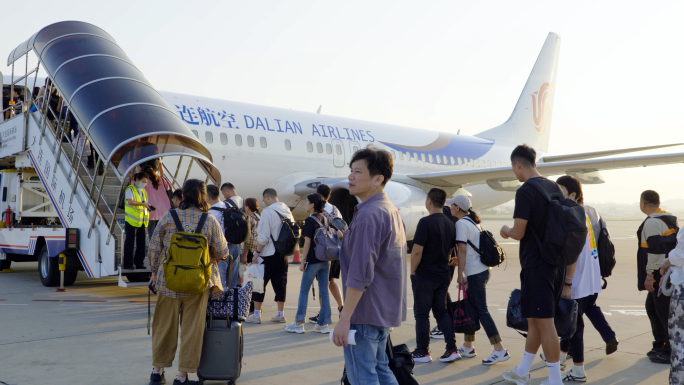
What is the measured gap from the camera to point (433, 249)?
4.86 meters

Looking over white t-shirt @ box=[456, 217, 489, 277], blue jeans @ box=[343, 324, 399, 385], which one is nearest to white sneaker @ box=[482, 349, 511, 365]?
white t-shirt @ box=[456, 217, 489, 277]

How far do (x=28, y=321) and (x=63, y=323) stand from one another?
15.7 inches

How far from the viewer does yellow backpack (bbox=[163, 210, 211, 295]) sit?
3.83 metres

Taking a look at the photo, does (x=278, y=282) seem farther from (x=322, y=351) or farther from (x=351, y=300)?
(x=351, y=300)

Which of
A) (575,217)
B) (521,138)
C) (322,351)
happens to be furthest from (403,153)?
(575,217)

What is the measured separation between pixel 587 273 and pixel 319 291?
8.92ft

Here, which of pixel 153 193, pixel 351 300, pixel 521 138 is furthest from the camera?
pixel 521 138

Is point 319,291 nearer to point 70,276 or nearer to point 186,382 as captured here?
point 186,382

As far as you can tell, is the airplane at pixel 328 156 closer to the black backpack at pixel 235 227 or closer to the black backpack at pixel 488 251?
the black backpack at pixel 235 227

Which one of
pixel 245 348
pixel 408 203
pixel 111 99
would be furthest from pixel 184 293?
pixel 408 203

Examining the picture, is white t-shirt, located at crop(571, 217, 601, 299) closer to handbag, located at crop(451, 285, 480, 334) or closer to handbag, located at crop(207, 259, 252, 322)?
handbag, located at crop(451, 285, 480, 334)

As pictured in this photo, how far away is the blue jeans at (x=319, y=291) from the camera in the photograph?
5.97 m

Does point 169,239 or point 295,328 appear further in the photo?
point 295,328

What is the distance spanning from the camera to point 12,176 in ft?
32.0
